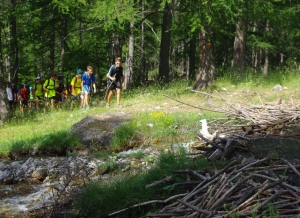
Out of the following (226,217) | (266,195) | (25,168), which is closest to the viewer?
(226,217)

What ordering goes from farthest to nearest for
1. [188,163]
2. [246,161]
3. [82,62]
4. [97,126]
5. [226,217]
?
[82,62] < [97,126] < [188,163] < [246,161] < [226,217]

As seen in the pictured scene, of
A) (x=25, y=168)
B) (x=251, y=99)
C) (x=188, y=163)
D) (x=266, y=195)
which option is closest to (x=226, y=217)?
(x=266, y=195)

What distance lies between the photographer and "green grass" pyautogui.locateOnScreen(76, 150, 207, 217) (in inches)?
175

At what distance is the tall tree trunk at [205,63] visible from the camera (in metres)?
13.8

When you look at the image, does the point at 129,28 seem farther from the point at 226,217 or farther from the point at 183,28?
the point at 226,217

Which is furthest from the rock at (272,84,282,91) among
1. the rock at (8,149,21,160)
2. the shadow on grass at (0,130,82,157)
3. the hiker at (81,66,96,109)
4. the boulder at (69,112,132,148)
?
the rock at (8,149,21,160)

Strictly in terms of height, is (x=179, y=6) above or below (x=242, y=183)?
above

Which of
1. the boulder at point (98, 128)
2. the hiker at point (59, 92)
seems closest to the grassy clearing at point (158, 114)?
the boulder at point (98, 128)

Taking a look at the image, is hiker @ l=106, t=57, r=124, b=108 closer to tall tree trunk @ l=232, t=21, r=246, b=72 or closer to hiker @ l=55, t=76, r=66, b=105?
hiker @ l=55, t=76, r=66, b=105

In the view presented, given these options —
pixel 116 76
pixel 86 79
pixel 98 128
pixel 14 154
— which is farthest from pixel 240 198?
pixel 86 79

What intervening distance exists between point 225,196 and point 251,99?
29.5 ft

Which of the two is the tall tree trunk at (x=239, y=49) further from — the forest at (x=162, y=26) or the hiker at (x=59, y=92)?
the hiker at (x=59, y=92)

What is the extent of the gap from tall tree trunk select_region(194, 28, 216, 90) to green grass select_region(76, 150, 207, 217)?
354 inches

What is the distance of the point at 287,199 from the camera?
3.36m
